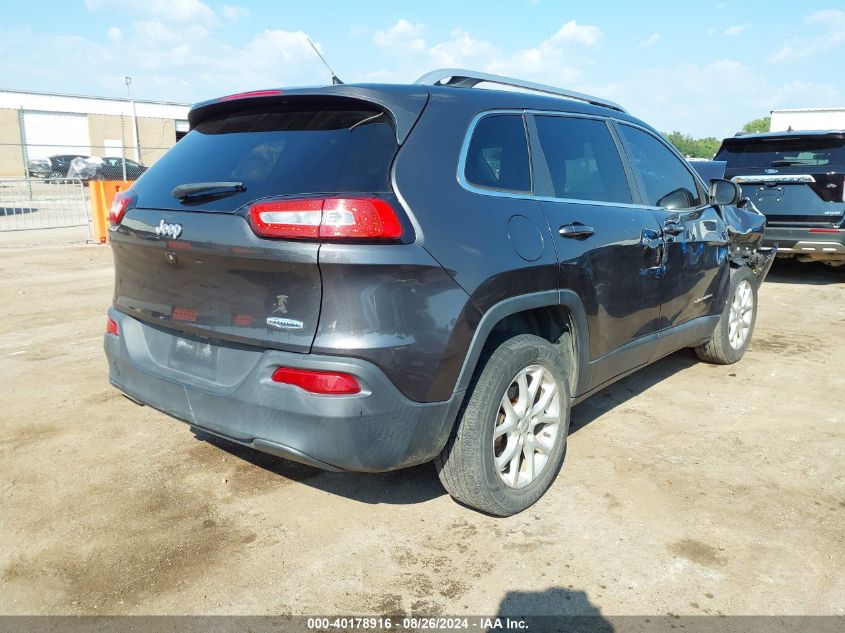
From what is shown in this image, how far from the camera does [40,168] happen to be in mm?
38469

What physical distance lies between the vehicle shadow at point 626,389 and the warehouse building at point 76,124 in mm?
38933

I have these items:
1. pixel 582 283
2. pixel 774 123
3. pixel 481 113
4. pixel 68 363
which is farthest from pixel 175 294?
pixel 774 123

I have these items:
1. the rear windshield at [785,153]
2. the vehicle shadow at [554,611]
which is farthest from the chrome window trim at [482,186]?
the rear windshield at [785,153]

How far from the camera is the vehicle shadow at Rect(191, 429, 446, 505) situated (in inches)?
129

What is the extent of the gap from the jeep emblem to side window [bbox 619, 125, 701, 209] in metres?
2.53

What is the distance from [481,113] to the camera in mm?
2963

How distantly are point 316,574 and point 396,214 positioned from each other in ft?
4.61

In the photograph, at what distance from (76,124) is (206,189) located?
4980 cm

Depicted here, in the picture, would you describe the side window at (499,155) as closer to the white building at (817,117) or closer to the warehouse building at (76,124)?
the white building at (817,117)

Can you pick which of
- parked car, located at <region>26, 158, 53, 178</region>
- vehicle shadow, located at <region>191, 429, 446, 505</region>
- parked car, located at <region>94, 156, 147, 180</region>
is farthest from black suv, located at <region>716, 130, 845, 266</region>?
parked car, located at <region>26, 158, 53, 178</region>

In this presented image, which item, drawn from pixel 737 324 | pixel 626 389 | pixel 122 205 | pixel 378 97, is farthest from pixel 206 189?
pixel 737 324

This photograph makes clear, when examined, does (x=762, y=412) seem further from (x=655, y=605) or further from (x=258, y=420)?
(x=258, y=420)

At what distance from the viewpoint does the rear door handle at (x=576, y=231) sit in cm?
316

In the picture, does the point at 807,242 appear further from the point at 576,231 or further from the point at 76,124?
the point at 76,124
